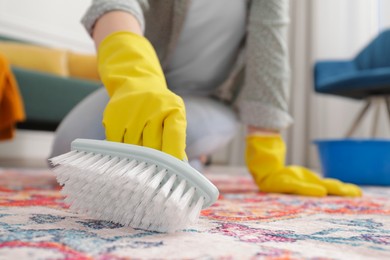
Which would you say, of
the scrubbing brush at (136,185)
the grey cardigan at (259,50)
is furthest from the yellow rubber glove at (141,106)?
the grey cardigan at (259,50)

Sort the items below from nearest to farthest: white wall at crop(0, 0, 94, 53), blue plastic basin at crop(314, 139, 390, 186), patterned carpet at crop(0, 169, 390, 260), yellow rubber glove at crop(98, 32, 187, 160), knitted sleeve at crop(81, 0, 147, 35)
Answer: patterned carpet at crop(0, 169, 390, 260) < yellow rubber glove at crop(98, 32, 187, 160) < knitted sleeve at crop(81, 0, 147, 35) < blue plastic basin at crop(314, 139, 390, 186) < white wall at crop(0, 0, 94, 53)

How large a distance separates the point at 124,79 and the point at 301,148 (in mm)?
2782

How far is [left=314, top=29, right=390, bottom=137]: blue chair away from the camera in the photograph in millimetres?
2215

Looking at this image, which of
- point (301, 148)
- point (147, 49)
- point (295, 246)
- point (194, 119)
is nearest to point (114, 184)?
point (295, 246)

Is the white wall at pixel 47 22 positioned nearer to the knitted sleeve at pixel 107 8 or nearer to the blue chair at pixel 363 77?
the blue chair at pixel 363 77

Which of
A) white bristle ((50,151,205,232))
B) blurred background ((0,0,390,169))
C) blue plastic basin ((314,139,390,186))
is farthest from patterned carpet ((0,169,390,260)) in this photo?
blurred background ((0,0,390,169))

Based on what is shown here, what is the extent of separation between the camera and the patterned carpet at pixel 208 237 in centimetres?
36

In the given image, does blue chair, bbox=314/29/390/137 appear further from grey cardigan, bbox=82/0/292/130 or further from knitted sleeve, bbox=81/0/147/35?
knitted sleeve, bbox=81/0/147/35

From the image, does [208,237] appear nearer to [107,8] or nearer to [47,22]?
[107,8]

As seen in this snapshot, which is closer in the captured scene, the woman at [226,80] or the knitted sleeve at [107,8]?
the knitted sleeve at [107,8]

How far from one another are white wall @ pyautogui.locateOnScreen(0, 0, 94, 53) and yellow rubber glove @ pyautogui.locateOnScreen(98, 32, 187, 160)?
262cm

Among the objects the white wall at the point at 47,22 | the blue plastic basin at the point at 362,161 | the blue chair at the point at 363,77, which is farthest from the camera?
the white wall at the point at 47,22

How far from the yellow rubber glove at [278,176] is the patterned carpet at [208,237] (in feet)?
1.08

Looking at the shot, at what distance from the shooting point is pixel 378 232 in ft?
1.71
